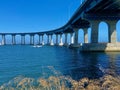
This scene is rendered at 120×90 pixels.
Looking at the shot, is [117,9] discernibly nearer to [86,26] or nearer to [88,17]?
[88,17]

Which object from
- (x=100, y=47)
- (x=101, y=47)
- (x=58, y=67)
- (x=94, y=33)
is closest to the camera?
(x=58, y=67)

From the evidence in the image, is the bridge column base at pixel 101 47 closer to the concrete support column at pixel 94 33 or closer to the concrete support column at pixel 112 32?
the concrete support column at pixel 94 33

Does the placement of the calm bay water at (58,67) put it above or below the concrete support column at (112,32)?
below

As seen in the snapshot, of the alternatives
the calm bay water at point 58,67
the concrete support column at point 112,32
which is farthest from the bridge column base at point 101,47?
the calm bay water at point 58,67

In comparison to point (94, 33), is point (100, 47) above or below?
below

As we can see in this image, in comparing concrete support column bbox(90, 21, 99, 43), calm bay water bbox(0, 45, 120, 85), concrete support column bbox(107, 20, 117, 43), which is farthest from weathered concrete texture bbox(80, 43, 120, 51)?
calm bay water bbox(0, 45, 120, 85)

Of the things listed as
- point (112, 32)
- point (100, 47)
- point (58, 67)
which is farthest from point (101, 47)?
point (58, 67)

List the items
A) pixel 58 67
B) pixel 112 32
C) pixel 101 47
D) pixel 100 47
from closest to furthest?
pixel 58 67
pixel 100 47
pixel 101 47
pixel 112 32

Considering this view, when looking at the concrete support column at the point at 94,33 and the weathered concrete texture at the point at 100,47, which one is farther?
the concrete support column at the point at 94,33

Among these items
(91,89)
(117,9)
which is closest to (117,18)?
(117,9)

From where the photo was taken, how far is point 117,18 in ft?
263

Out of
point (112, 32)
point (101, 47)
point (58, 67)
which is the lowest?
point (58, 67)

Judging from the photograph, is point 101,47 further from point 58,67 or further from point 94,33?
point 58,67

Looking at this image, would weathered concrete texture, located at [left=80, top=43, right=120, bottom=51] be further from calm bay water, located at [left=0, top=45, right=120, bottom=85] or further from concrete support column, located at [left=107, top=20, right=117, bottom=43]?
calm bay water, located at [left=0, top=45, right=120, bottom=85]
